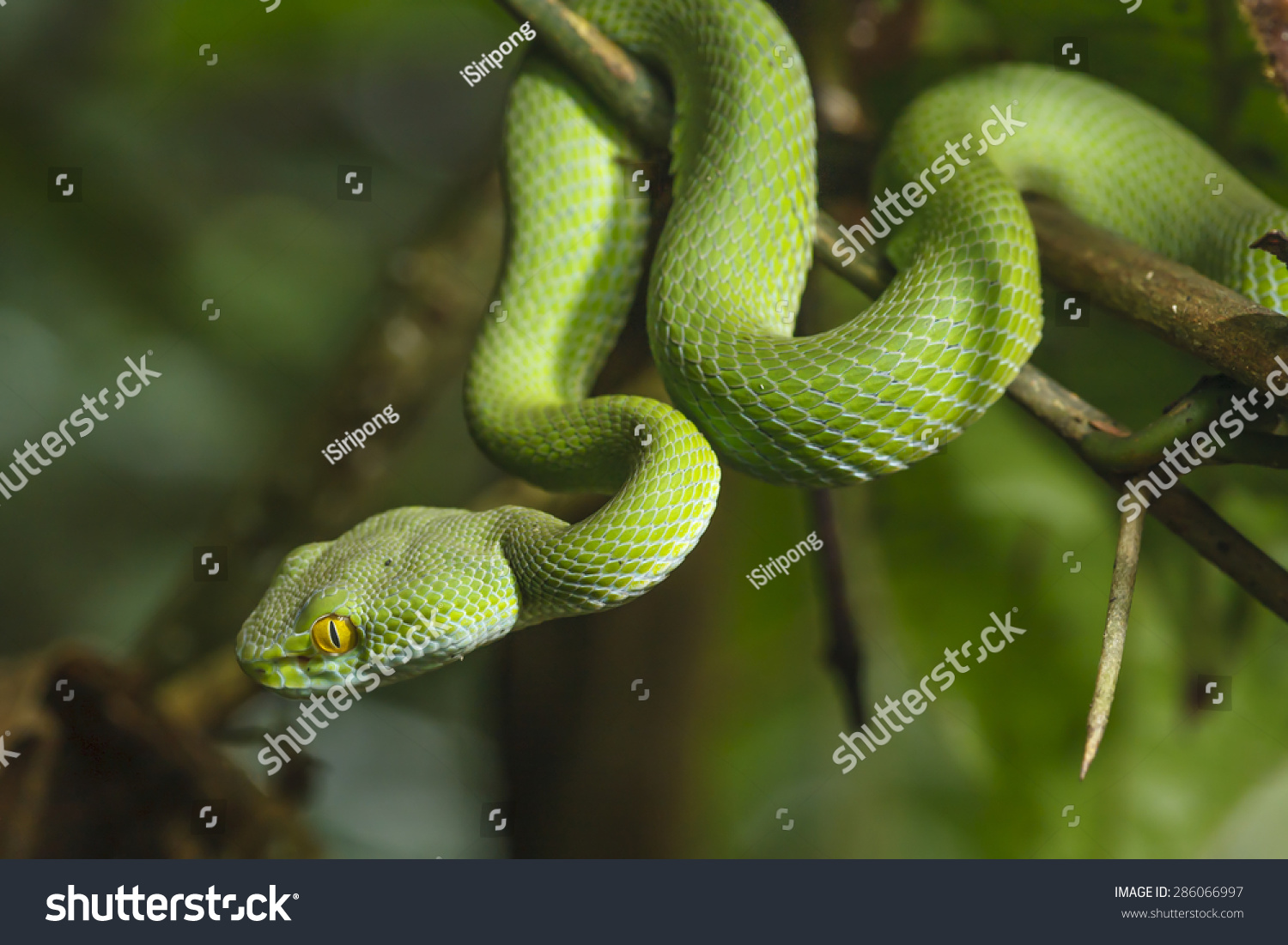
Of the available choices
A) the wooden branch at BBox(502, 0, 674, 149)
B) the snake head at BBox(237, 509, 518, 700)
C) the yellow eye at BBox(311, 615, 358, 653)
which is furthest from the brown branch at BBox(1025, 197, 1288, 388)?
the yellow eye at BBox(311, 615, 358, 653)

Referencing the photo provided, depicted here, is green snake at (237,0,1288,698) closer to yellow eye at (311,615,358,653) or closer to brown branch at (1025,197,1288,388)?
yellow eye at (311,615,358,653)

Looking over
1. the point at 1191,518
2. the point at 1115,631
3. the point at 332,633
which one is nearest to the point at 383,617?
the point at 332,633

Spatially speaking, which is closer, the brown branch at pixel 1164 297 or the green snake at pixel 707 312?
the brown branch at pixel 1164 297

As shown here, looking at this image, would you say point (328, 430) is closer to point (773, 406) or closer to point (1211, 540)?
point (773, 406)

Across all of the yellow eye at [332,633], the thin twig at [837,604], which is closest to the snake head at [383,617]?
the yellow eye at [332,633]

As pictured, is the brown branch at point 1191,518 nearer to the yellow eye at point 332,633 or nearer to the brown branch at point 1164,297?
the brown branch at point 1164,297

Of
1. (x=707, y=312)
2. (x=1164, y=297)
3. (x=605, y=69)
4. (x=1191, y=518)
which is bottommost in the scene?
(x=1191, y=518)

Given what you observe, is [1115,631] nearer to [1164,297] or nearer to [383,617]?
[1164,297]
